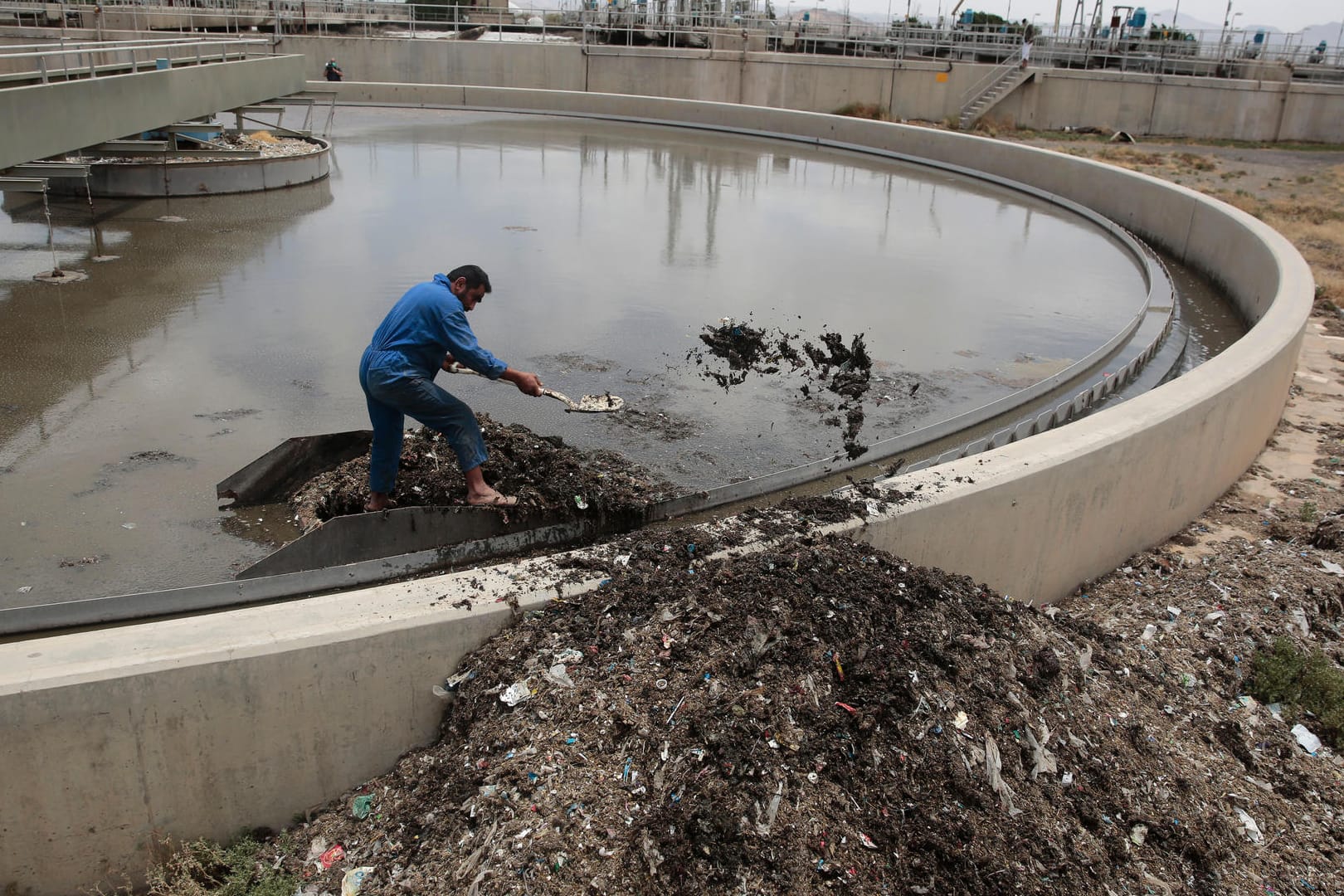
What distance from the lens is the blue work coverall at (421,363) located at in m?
5.24

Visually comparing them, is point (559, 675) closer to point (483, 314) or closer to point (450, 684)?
point (450, 684)

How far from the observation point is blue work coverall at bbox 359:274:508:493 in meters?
5.24

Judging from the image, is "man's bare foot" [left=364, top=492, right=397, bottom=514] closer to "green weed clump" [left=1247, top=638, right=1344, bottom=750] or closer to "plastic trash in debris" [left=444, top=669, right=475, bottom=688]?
"plastic trash in debris" [left=444, top=669, right=475, bottom=688]

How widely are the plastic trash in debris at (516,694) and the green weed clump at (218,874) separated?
0.95m

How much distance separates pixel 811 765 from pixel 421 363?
9.70 feet

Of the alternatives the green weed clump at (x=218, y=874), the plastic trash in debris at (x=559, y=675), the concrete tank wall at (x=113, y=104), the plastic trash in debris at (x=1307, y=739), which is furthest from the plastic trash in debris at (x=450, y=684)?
the concrete tank wall at (x=113, y=104)

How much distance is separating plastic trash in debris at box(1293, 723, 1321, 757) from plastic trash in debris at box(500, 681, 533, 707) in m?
3.70

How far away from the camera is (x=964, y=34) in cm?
3725

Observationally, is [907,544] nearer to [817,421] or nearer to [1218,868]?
[1218,868]

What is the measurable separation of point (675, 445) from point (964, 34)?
3546cm

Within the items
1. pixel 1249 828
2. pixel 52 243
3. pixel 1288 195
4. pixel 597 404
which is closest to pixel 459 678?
pixel 1249 828

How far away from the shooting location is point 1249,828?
4191 millimetres

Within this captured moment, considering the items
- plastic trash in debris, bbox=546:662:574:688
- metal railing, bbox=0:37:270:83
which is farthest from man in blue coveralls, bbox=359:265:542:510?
metal railing, bbox=0:37:270:83

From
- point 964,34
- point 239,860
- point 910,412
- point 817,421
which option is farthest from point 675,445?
point 964,34
